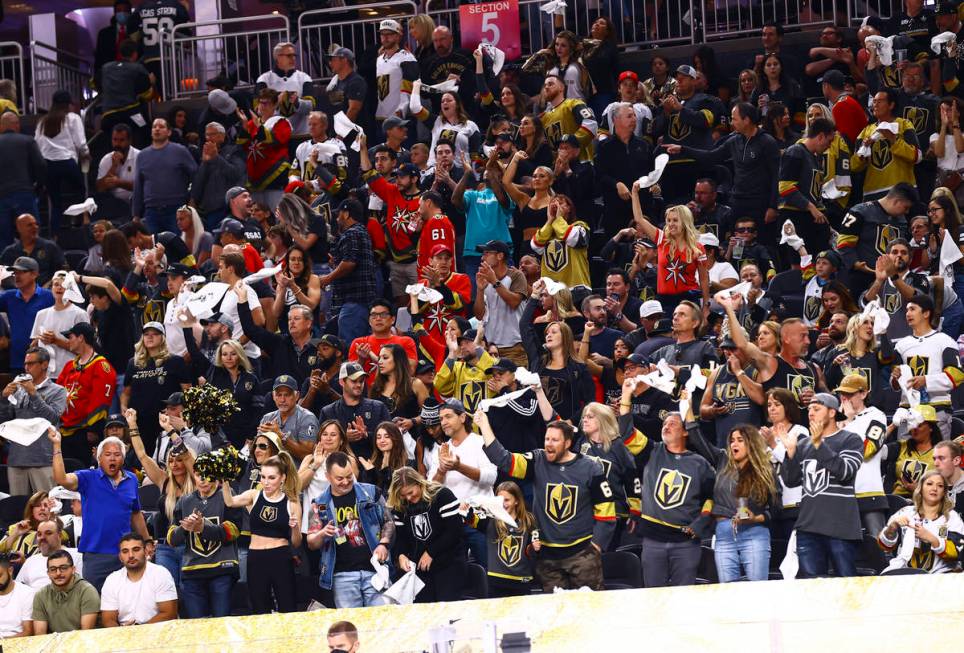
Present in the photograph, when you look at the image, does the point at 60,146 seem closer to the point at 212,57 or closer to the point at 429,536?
the point at 212,57

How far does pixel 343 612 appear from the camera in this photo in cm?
794

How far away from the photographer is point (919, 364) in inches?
448

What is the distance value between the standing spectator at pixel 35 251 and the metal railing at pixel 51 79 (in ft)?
15.5

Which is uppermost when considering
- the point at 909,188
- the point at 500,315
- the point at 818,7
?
the point at 818,7

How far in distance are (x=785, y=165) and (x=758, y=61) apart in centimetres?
224

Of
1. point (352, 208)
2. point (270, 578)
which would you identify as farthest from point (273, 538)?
point (352, 208)

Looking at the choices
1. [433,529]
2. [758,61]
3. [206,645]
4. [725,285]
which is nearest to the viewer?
[206,645]

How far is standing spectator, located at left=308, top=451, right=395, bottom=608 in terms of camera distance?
1009 cm

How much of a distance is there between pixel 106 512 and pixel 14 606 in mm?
873

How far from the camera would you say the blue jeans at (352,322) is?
521 inches

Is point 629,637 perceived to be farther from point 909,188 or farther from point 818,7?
point 818,7

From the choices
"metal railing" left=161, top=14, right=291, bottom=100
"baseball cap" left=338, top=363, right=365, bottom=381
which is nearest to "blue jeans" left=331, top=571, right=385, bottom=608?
"baseball cap" left=338, top=363, right=365, bottom=381

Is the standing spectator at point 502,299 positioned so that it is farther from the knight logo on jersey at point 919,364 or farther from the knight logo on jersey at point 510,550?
the knight logo on jersey at point 919,364

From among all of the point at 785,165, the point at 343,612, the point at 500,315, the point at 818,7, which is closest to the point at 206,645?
the point at 343,612
